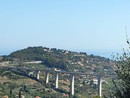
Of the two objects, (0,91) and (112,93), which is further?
(0,91)

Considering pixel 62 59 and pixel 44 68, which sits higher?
pixel 62 59

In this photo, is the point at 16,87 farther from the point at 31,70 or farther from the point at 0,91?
the point at 31,70

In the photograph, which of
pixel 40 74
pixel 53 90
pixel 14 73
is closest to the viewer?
pixel 53 90

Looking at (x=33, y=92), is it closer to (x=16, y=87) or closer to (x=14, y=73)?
(x=16, y=87)

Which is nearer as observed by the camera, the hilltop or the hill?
the hilltop

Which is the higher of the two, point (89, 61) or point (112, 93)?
point (89, 61)

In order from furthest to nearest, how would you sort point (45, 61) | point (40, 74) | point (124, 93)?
point (45, 61) → point (40, 74) → point (124, 93)

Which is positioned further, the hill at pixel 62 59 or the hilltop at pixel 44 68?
the hill at pixel 62 59

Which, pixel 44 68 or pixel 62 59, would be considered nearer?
pixel 44 68

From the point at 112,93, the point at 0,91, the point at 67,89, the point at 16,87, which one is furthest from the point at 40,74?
the point at 112,93

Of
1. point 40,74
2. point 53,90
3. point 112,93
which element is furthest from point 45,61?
point 112,93
